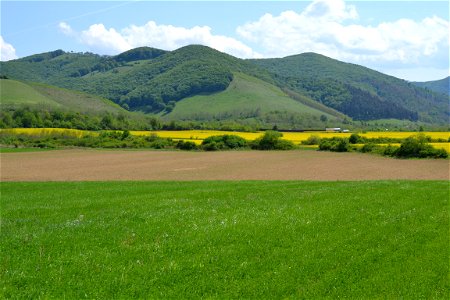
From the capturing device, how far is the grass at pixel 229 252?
10680 millimetres

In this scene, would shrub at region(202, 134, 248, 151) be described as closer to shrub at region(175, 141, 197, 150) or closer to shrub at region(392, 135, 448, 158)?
shrub at region(175, 141, 197, 150)

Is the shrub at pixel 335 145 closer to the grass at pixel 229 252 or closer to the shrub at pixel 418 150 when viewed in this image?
the shrub at pixel 418 150

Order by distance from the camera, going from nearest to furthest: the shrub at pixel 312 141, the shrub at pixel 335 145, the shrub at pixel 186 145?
the shrub at pixel 335 145 < the shrub at pixel 186 145 < the shrub at pixel 312 141

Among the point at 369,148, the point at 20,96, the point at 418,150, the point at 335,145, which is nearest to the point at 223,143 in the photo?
the point at 335,145

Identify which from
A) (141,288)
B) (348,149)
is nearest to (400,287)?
(141,288)

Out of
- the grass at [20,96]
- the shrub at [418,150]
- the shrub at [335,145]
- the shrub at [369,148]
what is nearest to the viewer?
the shrub at [418,150]

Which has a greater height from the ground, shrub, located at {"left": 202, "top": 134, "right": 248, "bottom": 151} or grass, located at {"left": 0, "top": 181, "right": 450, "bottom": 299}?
shrub, located at {"left": 202, "top": 134, "right": 248, "bottom": 151}

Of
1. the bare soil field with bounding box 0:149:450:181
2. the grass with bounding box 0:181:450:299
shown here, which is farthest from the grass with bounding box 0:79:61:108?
the grass with bounding box 0:181:450:299

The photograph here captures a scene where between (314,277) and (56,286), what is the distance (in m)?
6.38

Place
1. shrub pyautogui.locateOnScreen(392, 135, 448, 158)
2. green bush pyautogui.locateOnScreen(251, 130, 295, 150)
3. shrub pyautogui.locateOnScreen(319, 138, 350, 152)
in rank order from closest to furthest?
shrub pyautogui.locateOnScreen(392, 135, 448, 158), shrub pyautogui.locateOnScreen(319, 138, 350, 152), green bush pyautogui.locateOnScreen(251, 130, 295, 150)

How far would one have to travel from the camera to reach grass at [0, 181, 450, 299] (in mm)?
10680

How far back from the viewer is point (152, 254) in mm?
12461

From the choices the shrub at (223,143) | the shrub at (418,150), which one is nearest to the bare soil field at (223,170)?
the shrub at (418,150)

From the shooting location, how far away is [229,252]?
42.0 feet
